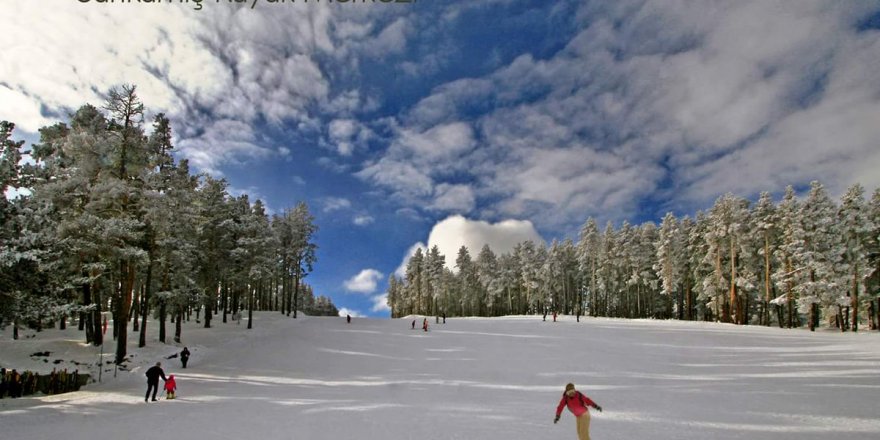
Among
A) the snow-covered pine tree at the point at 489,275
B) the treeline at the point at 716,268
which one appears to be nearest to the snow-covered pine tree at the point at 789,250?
the treeline at the point at 716,268

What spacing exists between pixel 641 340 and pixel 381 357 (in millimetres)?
21490

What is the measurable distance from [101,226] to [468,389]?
2182cm

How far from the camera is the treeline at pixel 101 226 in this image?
63.1 ft

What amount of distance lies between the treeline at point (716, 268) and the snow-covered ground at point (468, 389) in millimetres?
12694

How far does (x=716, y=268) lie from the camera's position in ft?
182

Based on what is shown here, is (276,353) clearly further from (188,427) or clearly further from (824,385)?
(824,385)

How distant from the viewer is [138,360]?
2664 cm

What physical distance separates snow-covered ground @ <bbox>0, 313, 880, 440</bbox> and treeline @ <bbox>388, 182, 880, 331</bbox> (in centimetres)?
1269

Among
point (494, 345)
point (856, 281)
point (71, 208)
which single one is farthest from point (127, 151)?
point (856, 281)

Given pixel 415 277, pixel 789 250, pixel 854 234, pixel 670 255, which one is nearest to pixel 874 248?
pixel 854 234

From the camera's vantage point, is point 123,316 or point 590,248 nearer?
point 123,316

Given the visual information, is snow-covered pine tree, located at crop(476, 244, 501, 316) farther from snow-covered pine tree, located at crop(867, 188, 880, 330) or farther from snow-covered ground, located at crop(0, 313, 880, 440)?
snow-covered pine tree, located at crop(867, 188, 880, 330)

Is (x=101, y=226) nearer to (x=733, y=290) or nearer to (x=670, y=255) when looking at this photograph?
(x=733, y=290)

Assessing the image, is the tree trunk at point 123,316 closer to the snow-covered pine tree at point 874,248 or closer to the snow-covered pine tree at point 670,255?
the snow-covered pine tree at point 670,255
